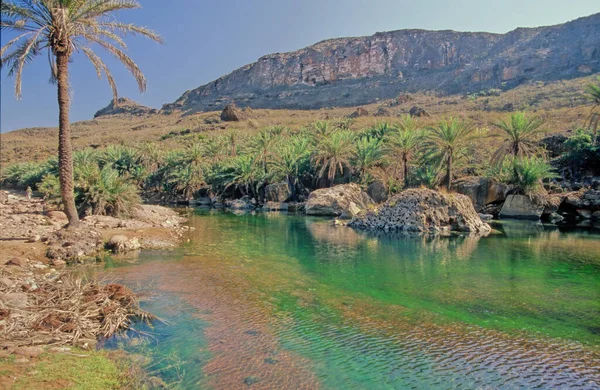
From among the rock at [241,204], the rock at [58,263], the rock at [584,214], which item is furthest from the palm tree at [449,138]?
the rock at [58,263]

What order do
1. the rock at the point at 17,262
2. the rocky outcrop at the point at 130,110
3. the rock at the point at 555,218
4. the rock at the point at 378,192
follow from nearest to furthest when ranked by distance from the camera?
1. the rock at the point at 17,262
2. the rock at the point at 555,218
3. the rock at the point at 378,192
4. the rocky outcrop at the point at 130,110

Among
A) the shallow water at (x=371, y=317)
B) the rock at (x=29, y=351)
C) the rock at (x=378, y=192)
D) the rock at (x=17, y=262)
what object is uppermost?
the rock at (x=378, y=192)

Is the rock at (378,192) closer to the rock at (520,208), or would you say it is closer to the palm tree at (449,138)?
the palm tree at (449,138)

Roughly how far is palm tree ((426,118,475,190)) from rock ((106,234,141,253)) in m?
22.1

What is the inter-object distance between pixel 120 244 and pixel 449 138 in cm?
2275

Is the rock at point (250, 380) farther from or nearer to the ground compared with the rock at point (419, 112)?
nearer to the ground

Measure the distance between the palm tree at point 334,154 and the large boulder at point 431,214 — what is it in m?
13.1

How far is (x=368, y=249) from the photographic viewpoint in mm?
16969

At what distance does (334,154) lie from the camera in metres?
36.2

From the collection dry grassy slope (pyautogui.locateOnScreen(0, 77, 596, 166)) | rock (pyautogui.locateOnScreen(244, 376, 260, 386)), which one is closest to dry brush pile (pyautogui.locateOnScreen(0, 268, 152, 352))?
rock (pyautogui.locateOnScreen(244, 376, 260, 386))

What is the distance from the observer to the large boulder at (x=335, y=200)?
31734 millimetres

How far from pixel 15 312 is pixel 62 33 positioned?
10.4 meters

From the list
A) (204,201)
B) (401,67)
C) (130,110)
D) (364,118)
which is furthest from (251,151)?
(130,110)

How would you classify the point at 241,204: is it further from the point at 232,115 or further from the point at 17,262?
the point at 232,115
